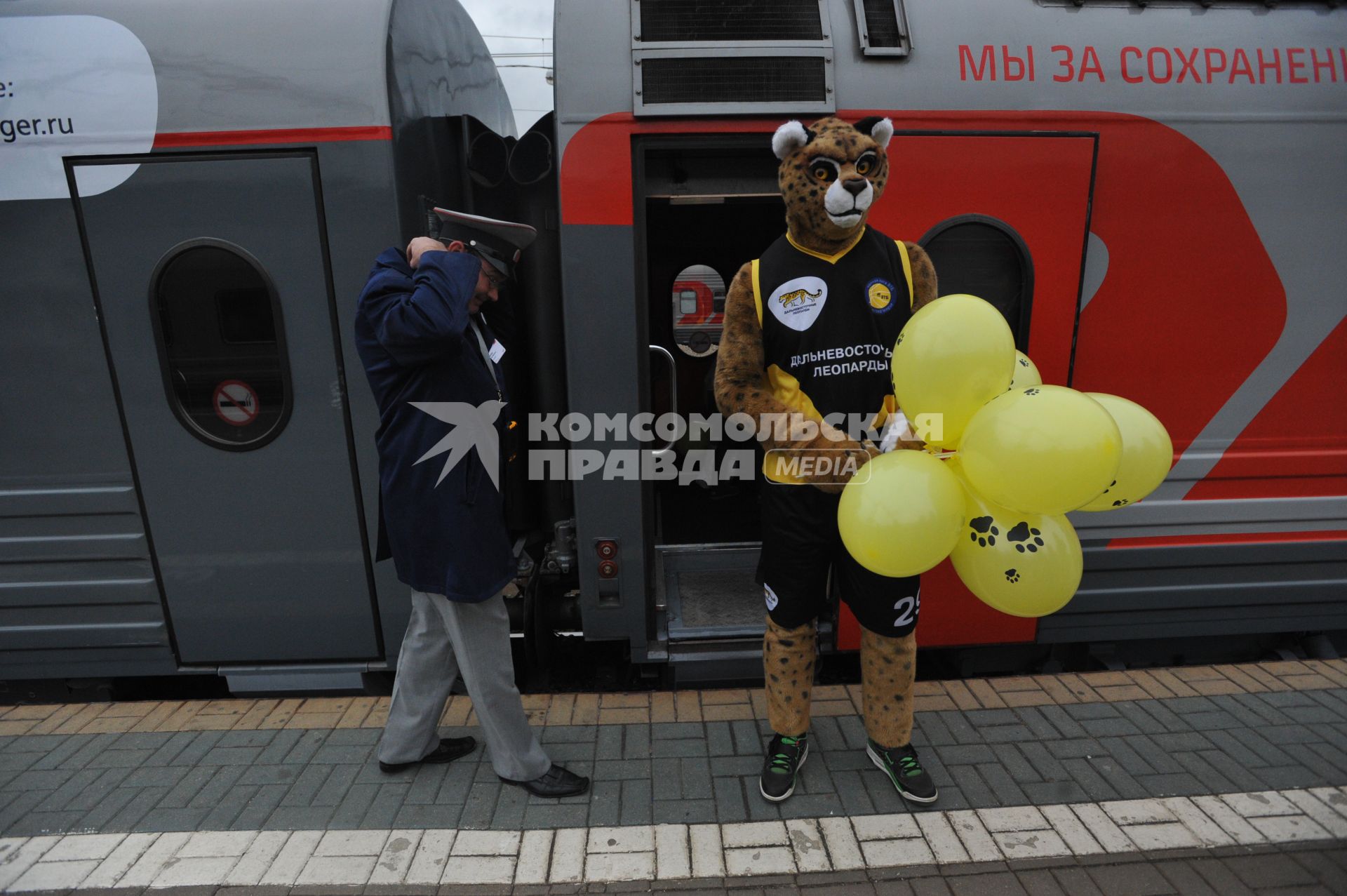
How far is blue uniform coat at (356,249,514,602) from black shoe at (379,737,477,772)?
0.83m

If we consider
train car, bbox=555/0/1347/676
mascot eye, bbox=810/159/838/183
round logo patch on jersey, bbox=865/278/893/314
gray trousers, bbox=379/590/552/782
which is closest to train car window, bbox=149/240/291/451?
gray trousers, bbox=379/590/552/782

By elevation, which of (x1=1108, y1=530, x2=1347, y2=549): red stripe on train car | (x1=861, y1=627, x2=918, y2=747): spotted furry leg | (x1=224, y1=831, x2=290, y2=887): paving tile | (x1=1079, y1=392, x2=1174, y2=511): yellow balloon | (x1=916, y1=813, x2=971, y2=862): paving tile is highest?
(x1=1079, y1=392, x2=1174, y2=511): yellow balloon

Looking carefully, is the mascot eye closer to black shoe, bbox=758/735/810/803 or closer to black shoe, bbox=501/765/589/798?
black shoe, bbox=758/735/810/803

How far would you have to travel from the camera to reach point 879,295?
216 cm

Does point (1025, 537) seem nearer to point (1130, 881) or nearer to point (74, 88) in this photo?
point (1130, 881)

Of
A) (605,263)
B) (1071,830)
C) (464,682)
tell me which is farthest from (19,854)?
(1071,830)

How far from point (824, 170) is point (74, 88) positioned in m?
2.93

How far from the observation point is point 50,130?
2549 millimetres

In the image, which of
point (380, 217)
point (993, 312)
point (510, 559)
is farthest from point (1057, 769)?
point (380, 217)

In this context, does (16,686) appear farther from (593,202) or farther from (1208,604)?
(1208,604)

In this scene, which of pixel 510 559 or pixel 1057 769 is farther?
pixel 1057 769

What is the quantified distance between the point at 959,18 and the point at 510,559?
9.14 feet

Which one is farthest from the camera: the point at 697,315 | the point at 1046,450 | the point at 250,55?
the point at 697,315

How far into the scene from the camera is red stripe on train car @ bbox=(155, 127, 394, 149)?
2.54 m
